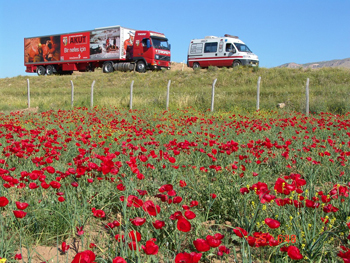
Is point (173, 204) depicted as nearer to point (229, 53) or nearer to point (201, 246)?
Answer: point (201, 246)

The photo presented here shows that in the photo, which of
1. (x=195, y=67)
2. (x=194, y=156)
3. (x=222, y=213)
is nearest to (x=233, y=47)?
(x=195, y=67)

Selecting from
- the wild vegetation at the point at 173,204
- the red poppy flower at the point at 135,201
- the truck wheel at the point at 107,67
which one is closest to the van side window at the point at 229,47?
the truck wheel at the point at 107,67

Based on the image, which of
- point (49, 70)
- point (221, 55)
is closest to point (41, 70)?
point (49, 70)

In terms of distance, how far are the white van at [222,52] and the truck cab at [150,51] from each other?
2850mm

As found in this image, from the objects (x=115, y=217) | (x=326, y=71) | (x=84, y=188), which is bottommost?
(x=115, y=217)

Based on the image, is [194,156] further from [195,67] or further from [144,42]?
[195,67]

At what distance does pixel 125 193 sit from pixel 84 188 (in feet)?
1.67

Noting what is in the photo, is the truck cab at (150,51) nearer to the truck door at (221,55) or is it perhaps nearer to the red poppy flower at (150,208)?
the truck door at (221,55)

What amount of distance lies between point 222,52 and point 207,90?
916 cm

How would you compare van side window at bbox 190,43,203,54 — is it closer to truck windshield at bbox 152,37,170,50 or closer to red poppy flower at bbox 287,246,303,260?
truck windshield at bbox 152,37,170,50

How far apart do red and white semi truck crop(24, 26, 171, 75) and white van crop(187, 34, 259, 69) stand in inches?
110

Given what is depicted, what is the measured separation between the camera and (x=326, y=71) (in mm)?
22281

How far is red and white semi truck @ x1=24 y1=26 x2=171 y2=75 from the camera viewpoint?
27.3 m

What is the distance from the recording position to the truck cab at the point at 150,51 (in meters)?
26.7
